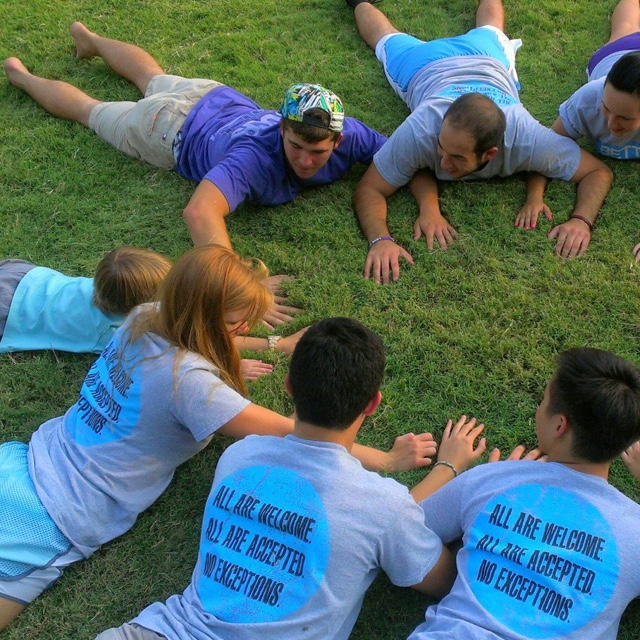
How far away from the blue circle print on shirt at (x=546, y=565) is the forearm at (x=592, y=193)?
2.11 m

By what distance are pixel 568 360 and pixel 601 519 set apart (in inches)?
20.6

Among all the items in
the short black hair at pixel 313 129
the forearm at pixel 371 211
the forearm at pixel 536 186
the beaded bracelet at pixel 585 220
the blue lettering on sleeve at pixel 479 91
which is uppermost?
the blue lettering on sleeve at pixel 479 91

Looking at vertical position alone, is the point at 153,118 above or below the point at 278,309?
above

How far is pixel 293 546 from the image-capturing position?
6.62 feet

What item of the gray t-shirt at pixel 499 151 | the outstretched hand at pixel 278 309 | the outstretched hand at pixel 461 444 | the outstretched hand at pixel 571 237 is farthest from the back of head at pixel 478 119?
the outstretched hand at pixel 461 444

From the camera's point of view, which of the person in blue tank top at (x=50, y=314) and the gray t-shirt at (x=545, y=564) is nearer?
the gray t-shirt at (x=545, y=564)

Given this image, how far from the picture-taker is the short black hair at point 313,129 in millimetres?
3594

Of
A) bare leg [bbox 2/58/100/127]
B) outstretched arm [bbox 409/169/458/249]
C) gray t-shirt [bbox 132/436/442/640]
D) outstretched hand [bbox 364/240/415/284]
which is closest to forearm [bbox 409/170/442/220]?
outstretched arm [bbox 409/169/458/249]

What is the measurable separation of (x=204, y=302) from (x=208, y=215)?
3.98 ft

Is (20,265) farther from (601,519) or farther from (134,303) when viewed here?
(601,519)

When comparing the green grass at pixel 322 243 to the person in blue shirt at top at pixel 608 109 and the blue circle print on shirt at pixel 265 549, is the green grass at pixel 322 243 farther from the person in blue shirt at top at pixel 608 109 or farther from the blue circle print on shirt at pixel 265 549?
the blue circle print on shirt at pixel 265 549

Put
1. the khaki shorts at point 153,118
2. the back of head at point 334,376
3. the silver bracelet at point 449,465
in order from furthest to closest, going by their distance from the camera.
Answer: the khaki shorts at point 153,118 → the silver bracelet at point 449,465 → the back of head at point 334,376

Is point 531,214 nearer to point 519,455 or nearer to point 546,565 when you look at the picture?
point 519,455

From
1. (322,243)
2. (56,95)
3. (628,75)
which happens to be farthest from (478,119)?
(56,95)
